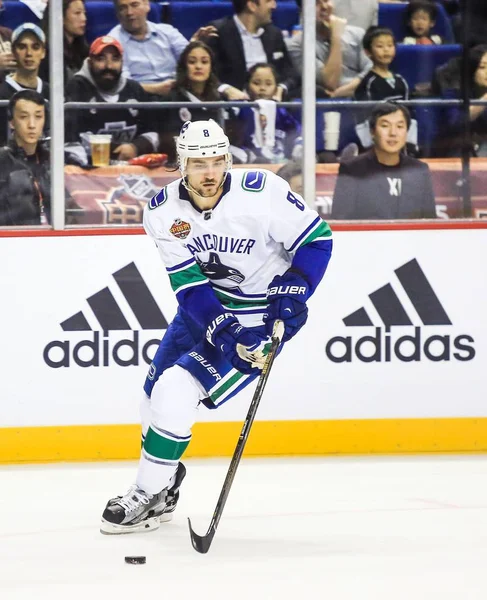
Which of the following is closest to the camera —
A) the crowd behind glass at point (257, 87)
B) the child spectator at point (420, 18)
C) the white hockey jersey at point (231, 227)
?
the white hockey jersey at point (231, 227)

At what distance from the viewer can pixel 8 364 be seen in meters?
4.55

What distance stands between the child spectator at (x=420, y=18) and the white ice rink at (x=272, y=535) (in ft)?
5.20

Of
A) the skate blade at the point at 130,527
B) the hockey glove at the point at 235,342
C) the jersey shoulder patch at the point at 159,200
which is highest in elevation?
the jersey shoulder patch at the point at 159,200

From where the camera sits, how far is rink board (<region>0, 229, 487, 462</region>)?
458cm

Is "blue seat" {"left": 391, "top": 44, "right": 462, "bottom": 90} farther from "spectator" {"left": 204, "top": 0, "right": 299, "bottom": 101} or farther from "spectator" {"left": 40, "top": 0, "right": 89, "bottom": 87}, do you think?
"spectator" {"left": 40, "top": 0, "right": 89, "bottom": 87}

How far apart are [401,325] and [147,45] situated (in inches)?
54.5

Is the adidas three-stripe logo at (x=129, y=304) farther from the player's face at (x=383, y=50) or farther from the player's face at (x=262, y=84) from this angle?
the player's face at (x=383, y=50)

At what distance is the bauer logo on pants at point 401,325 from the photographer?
4.73 metres

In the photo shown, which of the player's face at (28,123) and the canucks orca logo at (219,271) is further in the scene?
the player's face at (28,123)

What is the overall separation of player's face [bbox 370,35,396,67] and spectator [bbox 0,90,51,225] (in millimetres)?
1251

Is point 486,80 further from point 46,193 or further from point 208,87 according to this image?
point 46,193

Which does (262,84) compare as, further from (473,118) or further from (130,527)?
(130,527)

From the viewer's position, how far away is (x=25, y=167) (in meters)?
4.70

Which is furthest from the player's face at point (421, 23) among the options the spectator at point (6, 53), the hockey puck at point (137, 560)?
the hockey puck at point (137, 560)
